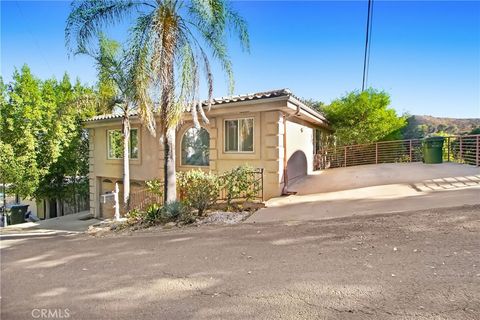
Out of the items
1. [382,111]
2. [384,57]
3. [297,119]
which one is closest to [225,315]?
[297,119]

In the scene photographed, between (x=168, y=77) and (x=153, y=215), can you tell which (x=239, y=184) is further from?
(x=168, y=77)

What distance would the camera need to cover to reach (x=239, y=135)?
10914 mm

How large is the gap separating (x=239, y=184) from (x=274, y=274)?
17.2 ft

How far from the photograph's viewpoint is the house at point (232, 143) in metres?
9.93

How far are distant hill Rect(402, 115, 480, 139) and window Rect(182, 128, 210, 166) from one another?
2288cm

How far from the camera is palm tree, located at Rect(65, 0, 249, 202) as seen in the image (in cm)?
789

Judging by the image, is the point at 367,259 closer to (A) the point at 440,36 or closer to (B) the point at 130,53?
(B) the point at 130,53

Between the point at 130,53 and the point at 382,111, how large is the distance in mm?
15708

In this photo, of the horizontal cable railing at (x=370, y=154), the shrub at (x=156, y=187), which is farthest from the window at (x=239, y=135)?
the horizontal cable railing at (x=370, y=154)

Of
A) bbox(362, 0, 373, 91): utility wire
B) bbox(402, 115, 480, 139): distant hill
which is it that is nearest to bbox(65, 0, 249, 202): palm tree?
bbox(362, 0, 373, 91): utility wire

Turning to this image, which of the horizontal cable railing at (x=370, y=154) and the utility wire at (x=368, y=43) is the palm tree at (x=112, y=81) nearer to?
the utility wire at (x=368, y=43)

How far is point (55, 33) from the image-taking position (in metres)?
9.96

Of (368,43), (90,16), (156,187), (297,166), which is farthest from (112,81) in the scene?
(368,43)

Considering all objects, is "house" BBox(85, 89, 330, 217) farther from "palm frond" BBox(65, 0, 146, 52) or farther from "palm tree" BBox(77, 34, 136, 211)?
"palm frond" BBox(65, 0, 146, 52)
